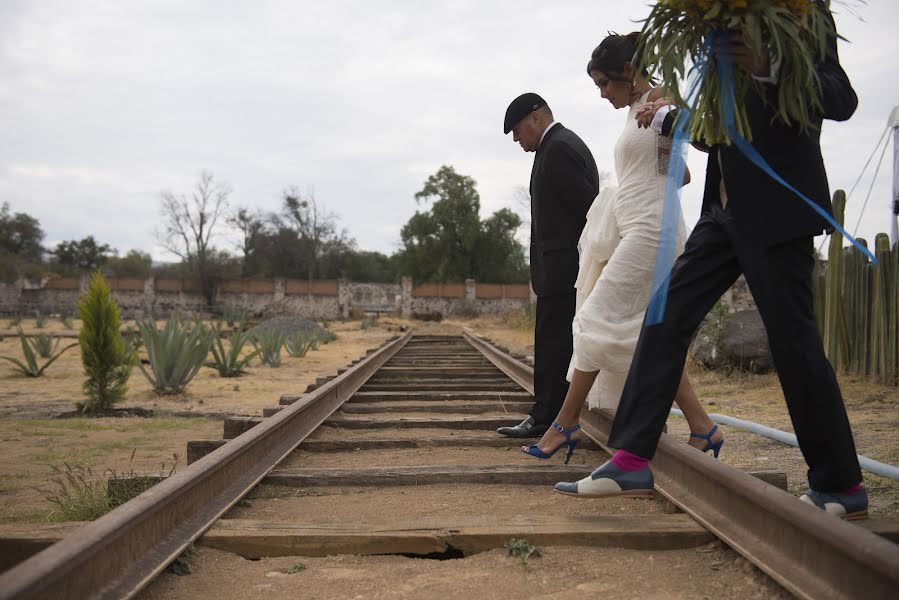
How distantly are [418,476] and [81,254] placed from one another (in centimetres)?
6867

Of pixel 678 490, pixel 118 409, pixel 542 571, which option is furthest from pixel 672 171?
pixel 118 409

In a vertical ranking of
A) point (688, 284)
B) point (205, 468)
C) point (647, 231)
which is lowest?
point (205, 468)

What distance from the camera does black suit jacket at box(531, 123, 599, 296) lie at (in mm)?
3557

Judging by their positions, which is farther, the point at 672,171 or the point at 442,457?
the point at 442,457

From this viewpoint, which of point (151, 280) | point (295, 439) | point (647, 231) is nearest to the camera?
point (647, 231)

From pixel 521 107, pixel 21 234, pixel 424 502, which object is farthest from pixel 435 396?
pixel 21 234

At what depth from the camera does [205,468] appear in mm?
2385

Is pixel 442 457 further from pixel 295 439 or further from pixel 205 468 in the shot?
pixel 205 468

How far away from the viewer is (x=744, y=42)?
6.41ft

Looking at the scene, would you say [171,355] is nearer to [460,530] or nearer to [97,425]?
[97,425]

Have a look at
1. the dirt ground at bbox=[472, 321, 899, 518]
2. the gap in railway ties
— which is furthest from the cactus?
the gap in railway ties

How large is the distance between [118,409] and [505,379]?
3.45 m

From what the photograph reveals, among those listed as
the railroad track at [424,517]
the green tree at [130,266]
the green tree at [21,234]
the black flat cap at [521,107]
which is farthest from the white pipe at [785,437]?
the green tree at [21,234]

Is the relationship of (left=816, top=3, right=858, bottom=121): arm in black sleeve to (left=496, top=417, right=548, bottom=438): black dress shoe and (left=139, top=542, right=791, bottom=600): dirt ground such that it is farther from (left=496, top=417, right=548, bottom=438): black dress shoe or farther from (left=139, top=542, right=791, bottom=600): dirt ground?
(left=496, top=417, right=548, bottom=438): black dress shoe
